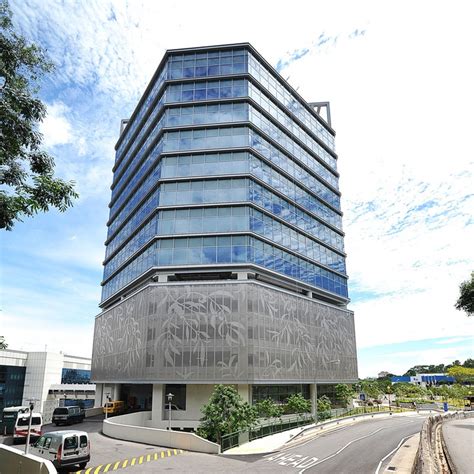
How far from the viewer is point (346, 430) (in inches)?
1779

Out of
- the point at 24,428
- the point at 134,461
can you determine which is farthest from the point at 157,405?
the point at 134,461

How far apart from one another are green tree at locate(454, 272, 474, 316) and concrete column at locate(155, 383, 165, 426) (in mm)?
38431

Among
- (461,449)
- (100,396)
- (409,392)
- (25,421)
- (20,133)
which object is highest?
(20,133)

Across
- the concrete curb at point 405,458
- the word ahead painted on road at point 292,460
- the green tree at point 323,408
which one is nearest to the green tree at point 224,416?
the word ahead painted on road at point 292,460

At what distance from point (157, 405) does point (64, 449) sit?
91.8 ft

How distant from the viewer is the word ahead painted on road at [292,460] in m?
26.1

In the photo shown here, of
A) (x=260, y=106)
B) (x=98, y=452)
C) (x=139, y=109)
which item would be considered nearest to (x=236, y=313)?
(x=98, y=452)

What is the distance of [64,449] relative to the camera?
2284cm

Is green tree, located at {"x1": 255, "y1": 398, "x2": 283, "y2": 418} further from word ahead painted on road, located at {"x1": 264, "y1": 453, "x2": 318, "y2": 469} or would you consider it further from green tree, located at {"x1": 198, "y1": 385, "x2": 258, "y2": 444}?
word ahead painted on road, located at {"x1": 264, "y1": 453, "x2": 318, "y2": 469}

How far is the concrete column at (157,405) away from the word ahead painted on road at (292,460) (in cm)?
2254

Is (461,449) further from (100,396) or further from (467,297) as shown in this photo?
(100,396)

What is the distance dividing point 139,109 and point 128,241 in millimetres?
22875

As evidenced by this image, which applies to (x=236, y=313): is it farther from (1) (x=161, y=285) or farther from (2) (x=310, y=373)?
(2) (x=310, y=373)

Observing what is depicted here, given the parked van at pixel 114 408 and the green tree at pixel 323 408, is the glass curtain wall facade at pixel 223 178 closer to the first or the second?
the green tree at pixel 323 408
